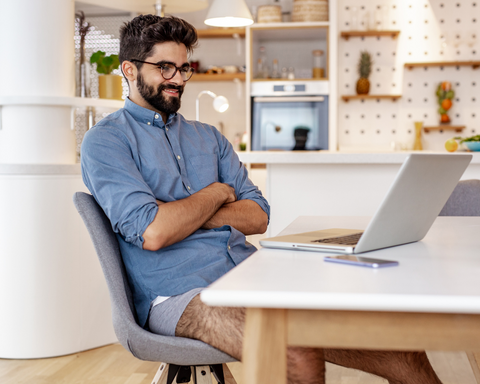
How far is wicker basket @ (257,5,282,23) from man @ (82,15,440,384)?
3449 millimetres

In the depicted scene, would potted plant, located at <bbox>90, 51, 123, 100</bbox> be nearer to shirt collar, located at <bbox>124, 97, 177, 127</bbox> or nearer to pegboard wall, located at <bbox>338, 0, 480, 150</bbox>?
shirt collar, located at <bbox>124, 97, 177, 127</bbox>

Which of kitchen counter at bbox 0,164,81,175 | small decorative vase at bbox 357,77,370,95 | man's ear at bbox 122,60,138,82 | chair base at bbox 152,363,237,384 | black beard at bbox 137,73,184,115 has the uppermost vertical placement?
small decorative vase at bbox 357,77,370,95

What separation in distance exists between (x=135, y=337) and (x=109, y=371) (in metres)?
1.22

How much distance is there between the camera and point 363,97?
5.20m

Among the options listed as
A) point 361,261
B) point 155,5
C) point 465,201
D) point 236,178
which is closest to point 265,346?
point 361,261

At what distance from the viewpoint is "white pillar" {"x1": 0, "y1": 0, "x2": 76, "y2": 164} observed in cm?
247

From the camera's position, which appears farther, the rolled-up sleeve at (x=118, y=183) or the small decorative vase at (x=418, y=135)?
the small decorative vase at (x=418, y=135)

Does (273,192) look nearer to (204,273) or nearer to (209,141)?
(209,141)

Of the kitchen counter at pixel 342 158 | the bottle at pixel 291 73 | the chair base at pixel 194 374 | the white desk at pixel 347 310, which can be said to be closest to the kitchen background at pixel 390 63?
the bottle at pixel 291 73

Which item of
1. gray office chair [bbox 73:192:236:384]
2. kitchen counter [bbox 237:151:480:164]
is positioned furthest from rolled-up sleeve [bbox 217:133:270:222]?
kitchen counter [bbox 237:151:480:164]

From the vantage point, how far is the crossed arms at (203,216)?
127 cm

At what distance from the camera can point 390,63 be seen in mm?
5281

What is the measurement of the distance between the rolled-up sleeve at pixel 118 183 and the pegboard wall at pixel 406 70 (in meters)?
4.17

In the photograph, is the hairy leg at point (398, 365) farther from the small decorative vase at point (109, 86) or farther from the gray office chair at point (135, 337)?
the small decorative vase at point (109, 86)
